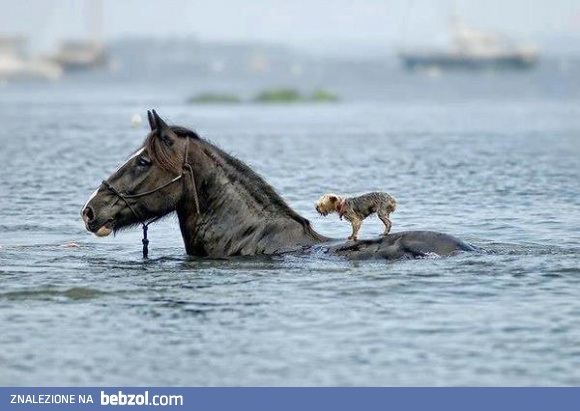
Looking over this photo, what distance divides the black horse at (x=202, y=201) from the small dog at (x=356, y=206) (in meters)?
0.34

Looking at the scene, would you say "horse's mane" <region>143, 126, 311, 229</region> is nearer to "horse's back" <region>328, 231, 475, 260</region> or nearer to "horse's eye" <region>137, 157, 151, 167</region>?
"horse's eye" <region>137, 157, 151, 167</region>

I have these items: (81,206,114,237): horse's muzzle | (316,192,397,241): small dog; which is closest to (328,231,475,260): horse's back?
(316,192,397,241): small dog

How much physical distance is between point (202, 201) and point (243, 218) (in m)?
0.53

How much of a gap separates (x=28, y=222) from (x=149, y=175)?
7107 mm

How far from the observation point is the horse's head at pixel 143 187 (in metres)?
21.2

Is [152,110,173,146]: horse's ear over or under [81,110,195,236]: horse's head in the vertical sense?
over

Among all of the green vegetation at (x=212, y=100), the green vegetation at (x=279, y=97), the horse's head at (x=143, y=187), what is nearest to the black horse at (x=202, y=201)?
the horse's head at (x=143, y=187)

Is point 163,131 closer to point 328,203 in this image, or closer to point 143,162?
point 143,162

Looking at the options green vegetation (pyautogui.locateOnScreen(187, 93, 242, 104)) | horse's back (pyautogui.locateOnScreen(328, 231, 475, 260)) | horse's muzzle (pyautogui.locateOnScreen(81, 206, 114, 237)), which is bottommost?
green vegetation (pyautogui.locateOnScreen(187, 93, 242, 104))

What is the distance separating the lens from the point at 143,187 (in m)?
21.3

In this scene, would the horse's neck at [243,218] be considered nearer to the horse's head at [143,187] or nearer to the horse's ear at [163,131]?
the horse's head at [143,187]

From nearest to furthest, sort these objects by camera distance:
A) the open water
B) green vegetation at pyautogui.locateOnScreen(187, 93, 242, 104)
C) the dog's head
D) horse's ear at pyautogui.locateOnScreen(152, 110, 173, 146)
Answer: the open water < horse's ear at pyautogui.locateOnScreen(152, 110, 173, 146) < the dog's head < green vegetation at pyautogui.locateOnScreen(187, 93, 242, 104)

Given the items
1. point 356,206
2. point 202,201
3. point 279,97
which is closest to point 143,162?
point 202,201

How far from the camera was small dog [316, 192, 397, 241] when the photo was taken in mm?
21281
